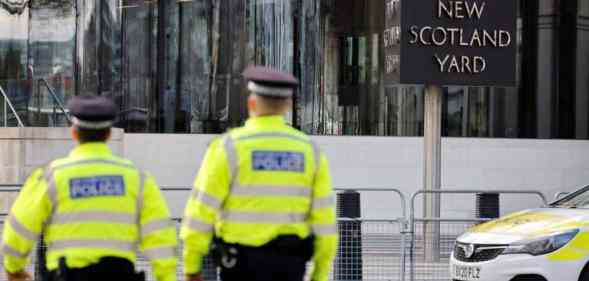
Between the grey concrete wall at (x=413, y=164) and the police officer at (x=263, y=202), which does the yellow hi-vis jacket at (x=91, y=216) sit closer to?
the police officer at (x=263, y=202)

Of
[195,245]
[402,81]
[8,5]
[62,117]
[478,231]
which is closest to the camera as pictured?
[195,245]

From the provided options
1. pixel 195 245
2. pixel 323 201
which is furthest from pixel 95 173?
pixel 323 201

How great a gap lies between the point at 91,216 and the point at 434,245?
25.8ft

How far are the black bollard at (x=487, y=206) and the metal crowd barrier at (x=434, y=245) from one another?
21.3 inches

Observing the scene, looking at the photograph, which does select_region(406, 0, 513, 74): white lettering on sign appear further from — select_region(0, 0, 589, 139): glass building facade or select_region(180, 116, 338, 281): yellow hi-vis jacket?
select_region(180, 116, 338, 281): yellow hi-vis jacket

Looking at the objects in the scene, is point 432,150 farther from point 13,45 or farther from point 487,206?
point 13,45

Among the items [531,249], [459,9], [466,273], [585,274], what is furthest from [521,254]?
[459,9]

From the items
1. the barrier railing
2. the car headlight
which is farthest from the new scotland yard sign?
the car headlight

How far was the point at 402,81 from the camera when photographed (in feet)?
53.1

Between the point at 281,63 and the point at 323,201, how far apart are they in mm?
16598

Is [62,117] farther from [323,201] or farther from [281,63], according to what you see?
[323,201]

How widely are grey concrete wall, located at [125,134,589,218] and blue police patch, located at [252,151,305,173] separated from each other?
15182mm

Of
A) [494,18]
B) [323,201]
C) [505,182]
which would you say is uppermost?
[494,18]

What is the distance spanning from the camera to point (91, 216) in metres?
6.03
